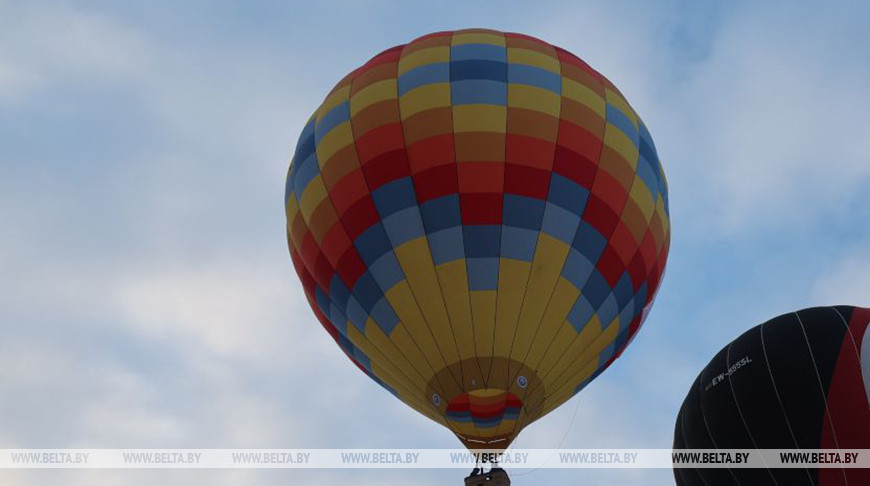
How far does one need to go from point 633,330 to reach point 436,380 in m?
3.37

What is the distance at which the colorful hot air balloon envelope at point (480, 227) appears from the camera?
10867 millimetres

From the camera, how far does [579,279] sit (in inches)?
442

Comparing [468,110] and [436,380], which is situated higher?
[468,110]

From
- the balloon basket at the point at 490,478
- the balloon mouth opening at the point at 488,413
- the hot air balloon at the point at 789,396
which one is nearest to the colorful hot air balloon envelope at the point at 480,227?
the balloon mouth opening at the point at 488,413

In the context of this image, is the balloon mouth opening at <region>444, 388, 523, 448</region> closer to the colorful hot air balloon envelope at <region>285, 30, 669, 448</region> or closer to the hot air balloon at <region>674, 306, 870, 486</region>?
the colorful hot air balloon envelope at <region>285, 30, 669, 448</region>

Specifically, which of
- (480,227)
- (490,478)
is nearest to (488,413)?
(490,478)

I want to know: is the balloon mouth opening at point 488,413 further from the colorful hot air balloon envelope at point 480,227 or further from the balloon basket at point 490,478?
the balloon basket at point 490,478

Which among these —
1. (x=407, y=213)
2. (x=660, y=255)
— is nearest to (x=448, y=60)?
(x=407, y=213)

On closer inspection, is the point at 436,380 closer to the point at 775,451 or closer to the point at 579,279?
the point at 579,279

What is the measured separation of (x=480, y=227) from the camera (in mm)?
10969

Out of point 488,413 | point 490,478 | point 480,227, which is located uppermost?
point 480,227

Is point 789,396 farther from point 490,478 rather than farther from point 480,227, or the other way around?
point 480,227

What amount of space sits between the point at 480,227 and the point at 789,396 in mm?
4102

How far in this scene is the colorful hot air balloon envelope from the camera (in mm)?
10867
